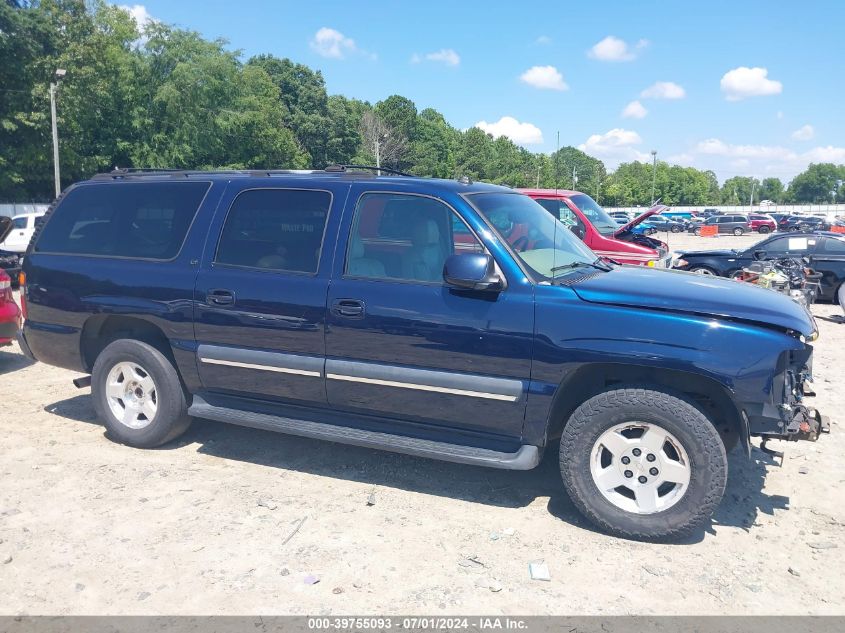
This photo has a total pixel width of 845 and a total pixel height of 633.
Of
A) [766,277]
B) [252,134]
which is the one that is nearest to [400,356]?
[766,277]

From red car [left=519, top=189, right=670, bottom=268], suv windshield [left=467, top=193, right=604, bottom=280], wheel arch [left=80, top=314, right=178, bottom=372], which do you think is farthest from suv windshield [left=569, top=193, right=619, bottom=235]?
wheel arch [left=80, top=314, right=178, bottom=372]

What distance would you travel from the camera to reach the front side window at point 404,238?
4.24m

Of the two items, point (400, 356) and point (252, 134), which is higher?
point (252, 134)

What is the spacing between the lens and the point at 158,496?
14.4ft

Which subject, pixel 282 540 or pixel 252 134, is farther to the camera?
pixel 252 134

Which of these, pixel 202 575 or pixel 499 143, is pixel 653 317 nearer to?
A: pixel 202 575

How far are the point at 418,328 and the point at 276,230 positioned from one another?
1312 millimetres

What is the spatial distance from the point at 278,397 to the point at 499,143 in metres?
104

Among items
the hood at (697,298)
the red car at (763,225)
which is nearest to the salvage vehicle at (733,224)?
the red car at (763,225)

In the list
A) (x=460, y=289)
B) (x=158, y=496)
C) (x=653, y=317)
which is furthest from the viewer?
(x=158, y=496)

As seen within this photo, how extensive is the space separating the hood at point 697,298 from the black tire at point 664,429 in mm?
507

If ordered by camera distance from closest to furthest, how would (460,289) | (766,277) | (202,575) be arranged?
(202,575) < (460,289) < (766,277)

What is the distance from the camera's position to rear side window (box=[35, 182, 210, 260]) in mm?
5023

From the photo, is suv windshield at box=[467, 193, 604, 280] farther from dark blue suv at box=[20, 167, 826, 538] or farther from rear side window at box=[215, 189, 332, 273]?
rear side window at box=[215, 189, 332, 273]
